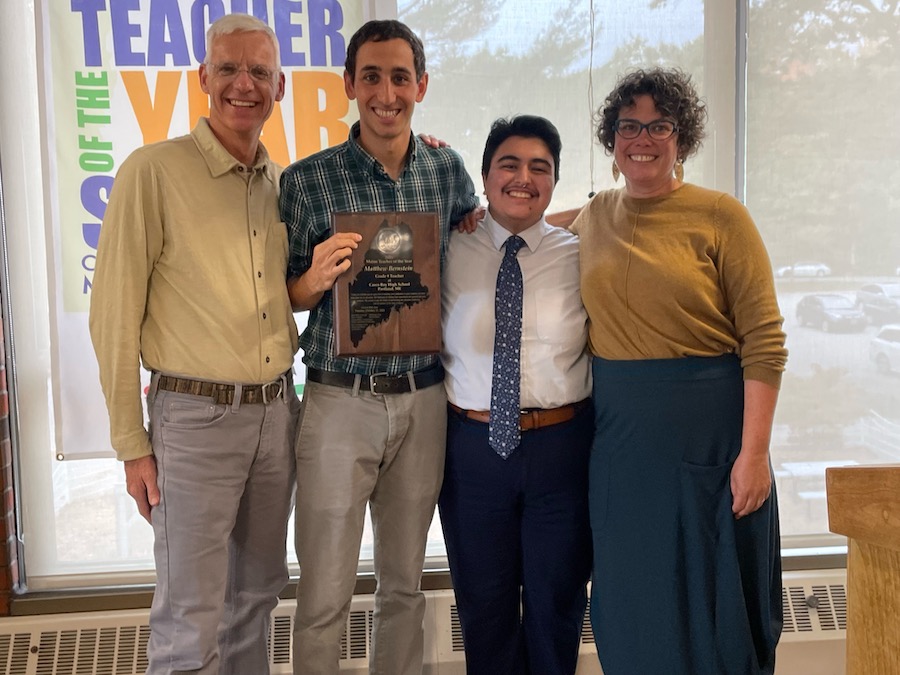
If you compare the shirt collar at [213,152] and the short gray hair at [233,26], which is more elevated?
the short gray hair at [233,26]

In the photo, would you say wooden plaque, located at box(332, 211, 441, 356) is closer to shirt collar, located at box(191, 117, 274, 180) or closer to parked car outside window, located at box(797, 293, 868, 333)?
shirt collar, located at box(191, 117, 274, 180)

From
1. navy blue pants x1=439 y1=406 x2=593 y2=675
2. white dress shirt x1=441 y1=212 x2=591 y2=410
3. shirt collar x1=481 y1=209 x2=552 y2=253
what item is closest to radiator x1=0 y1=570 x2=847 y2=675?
navy blue pants x1=439 y1=406 x2=593 y2=675

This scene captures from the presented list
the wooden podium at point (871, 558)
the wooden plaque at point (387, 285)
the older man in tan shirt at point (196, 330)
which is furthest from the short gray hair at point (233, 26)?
the wooden podium at point (871, 558)

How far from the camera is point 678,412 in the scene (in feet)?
5.64

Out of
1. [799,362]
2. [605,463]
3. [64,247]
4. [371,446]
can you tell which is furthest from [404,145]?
[799,362]

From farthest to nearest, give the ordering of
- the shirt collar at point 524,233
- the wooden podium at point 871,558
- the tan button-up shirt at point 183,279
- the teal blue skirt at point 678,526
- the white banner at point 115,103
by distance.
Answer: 1. the white banner at point 115,103
2. the shirt collar at point 524,233
3. the teal blue skirt at point 678,526
4. the tan button-up shirt at point 183,279
5. the wooden podium at point 871,558

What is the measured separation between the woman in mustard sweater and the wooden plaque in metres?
0.40

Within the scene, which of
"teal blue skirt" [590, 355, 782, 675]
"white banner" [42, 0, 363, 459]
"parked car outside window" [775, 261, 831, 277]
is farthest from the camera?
"parked car outside window" [775, 261, 831, 277]

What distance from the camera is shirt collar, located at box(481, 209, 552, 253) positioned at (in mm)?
1866

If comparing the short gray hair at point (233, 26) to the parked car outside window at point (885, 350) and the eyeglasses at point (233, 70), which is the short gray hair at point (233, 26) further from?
the parked car outside window at point (885, 350)

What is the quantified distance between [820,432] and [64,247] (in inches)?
102

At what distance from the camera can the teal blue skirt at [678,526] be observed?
1729 mm

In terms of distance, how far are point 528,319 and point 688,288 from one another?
0.38m

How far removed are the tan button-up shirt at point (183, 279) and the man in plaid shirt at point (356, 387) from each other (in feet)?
0.37
